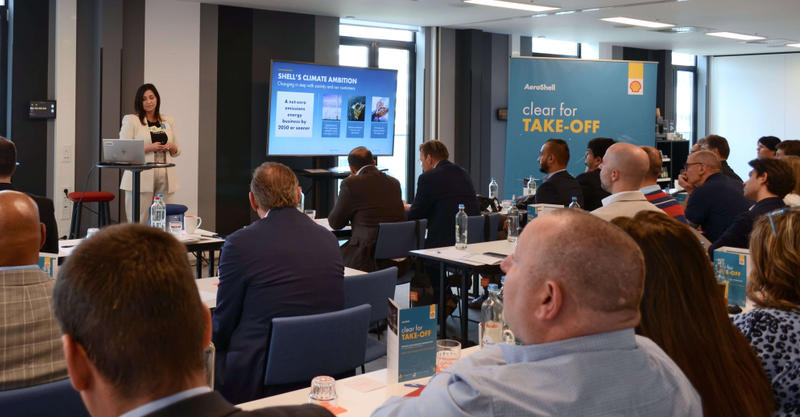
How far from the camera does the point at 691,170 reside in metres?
5.35

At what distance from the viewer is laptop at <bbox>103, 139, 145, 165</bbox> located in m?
5.18

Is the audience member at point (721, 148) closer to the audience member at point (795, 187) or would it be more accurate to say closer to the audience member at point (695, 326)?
the audience member at point (795, 187)

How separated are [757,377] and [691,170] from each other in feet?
13.4

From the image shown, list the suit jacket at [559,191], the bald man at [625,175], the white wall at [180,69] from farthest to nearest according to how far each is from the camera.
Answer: the white wall at [180,69] → the suit jacket at [559,191] → the bald man at [625,175]

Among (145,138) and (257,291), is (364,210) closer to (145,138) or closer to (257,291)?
(257,291)

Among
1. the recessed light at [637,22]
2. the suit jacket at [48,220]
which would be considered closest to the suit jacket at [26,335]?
the suit jacket at [48,220]

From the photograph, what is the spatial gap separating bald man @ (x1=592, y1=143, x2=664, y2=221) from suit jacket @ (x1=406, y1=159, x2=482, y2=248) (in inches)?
68.0

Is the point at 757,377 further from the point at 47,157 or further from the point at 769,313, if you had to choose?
the point at 47,157

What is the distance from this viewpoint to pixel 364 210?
17.1ft

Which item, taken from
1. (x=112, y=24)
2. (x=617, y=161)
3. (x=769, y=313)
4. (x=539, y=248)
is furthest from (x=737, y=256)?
(x=112, y=24)

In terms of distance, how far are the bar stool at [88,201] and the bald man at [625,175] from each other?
182 inches

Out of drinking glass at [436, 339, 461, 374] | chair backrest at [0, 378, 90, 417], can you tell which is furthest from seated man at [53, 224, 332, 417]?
drinking glass at [436, 339, 461, 374]

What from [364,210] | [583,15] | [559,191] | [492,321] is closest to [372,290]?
[492,321]

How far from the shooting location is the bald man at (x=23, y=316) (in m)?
1.89
